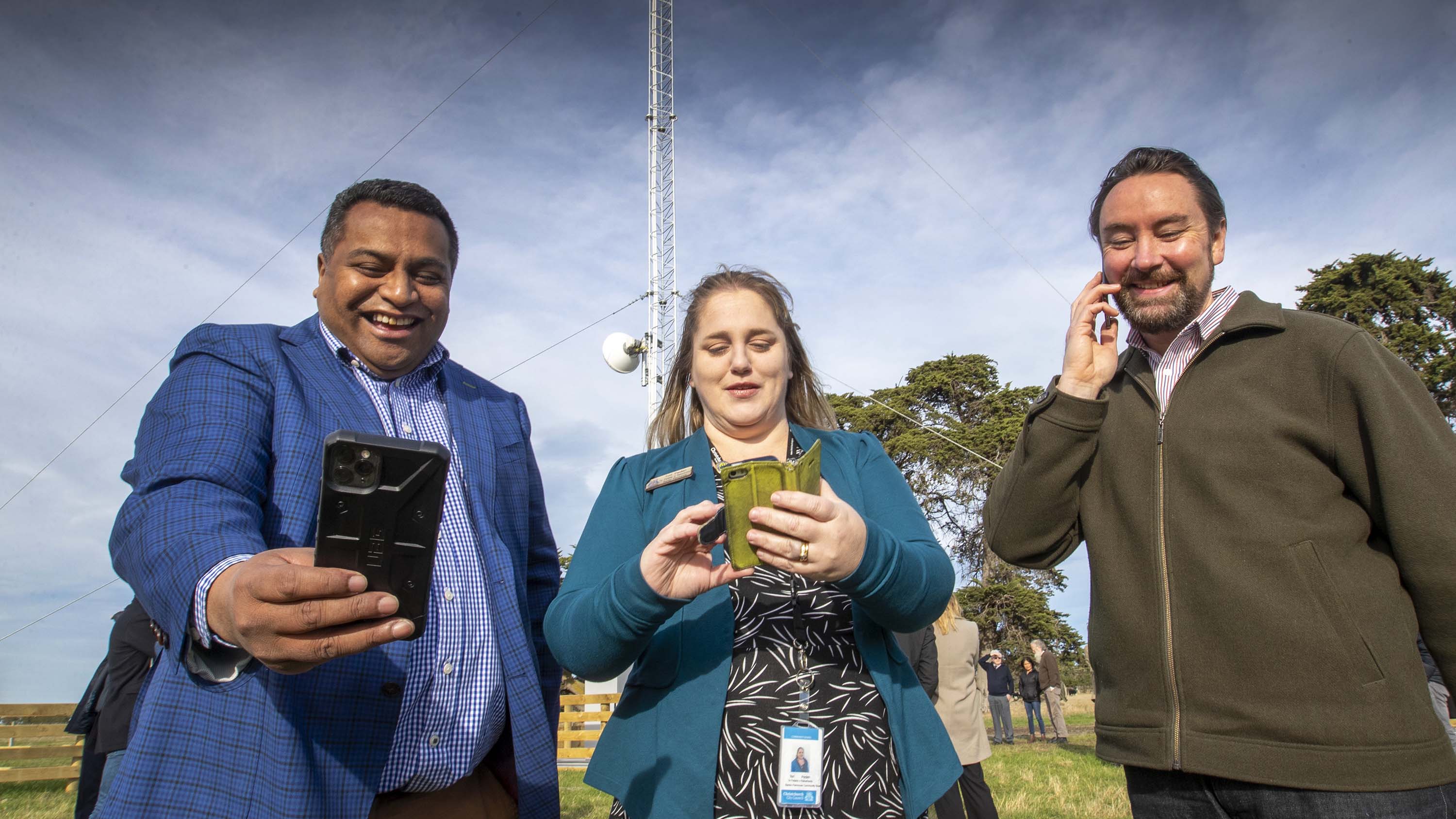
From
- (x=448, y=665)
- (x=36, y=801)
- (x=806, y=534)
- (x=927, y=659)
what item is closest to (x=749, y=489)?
(x=806, y=534)

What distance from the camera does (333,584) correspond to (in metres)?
1.30

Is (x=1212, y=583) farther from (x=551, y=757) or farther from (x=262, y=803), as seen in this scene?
(x=262, y=803)

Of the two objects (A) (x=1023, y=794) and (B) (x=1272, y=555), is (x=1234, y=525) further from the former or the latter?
(A) (x=1023, y=794)

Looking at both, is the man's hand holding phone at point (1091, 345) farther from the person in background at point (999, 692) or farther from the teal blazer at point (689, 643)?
the person in background at point (999, 692)

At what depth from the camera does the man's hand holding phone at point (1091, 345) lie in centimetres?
245

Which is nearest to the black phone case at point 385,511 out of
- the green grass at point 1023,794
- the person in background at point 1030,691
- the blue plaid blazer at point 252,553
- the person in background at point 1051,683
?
the blue plaid blazer at point 252,553

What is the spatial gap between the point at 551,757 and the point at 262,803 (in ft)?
2.39

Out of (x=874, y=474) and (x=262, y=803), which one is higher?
(x=874, y=474)

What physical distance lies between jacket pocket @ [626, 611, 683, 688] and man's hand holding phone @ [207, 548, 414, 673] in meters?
0.81

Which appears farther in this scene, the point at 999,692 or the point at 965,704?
the point at 999,692

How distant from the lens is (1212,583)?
2.09 meters

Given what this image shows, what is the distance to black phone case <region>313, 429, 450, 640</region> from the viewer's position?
1307 millimetres

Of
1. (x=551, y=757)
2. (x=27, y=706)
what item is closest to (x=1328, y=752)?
(x=551, y=757)

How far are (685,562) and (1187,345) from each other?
1.67 meters
